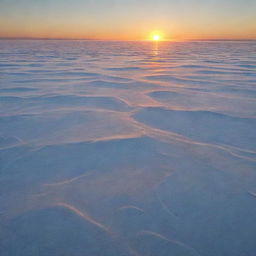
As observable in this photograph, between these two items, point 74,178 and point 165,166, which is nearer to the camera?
point 74,178

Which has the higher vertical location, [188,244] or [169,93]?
[169,93]

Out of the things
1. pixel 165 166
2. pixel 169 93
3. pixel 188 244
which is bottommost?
pixel 188 244

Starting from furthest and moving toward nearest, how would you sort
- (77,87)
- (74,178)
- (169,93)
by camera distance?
(77,87)
(169,93)
(74,178)

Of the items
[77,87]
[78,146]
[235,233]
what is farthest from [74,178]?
[77,87]

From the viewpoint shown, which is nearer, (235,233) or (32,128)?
(235,233)

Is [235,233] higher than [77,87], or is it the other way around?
[77,87]

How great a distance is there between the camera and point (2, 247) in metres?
1.08

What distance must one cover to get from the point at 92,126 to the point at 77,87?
215 centimetres

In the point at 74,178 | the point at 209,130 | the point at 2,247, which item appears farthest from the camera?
the point at 209,130

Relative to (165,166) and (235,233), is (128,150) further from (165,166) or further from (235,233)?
(235,233)

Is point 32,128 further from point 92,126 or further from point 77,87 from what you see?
point 77,87

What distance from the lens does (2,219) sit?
4.02 feet

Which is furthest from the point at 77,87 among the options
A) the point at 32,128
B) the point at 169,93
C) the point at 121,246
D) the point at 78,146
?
the point at 121,246

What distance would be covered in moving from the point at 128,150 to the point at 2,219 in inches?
40.0
